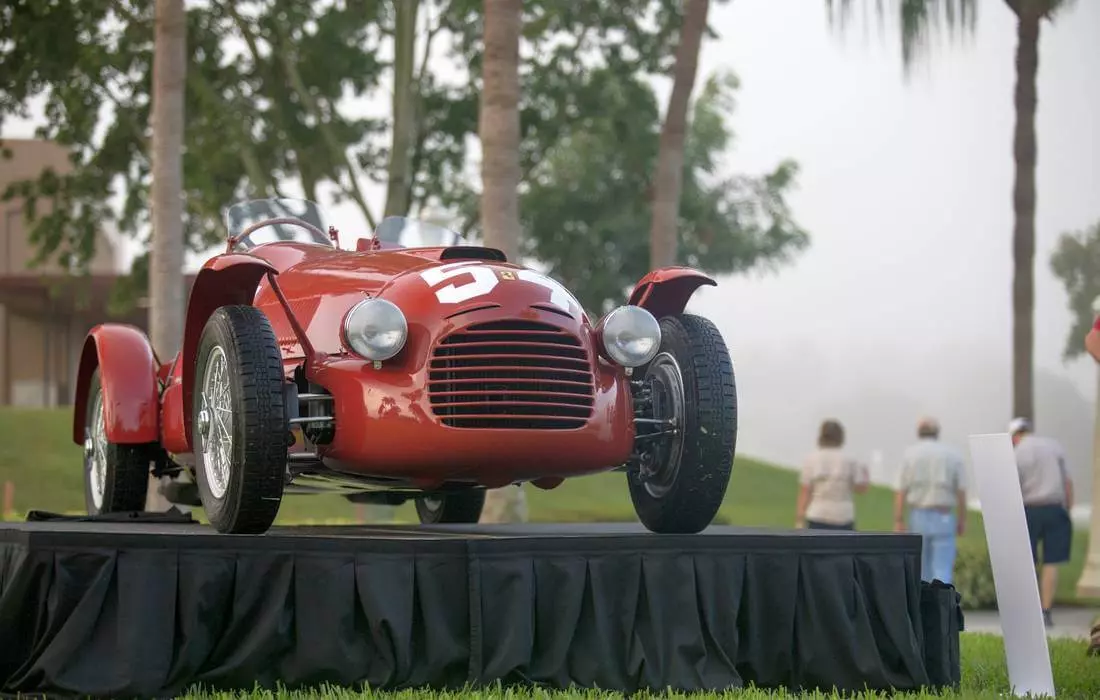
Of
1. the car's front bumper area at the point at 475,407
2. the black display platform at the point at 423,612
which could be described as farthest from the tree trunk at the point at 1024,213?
the car's front bumper area at the point at 475,407

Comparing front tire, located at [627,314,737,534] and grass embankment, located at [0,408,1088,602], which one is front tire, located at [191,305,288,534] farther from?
grass embankment, located at [0,408,1088,602]

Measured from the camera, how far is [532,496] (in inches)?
920

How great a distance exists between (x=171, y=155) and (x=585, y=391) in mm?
7161

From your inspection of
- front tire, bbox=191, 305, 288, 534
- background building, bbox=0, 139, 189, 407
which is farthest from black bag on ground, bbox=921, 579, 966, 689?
background building, bbox=0, 139, 189, 407

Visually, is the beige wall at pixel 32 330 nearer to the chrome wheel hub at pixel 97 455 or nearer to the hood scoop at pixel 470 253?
the chrome wheel hub at pixel 97 455

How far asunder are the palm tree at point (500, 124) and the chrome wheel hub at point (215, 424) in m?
4.64

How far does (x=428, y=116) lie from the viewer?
60.2 ft

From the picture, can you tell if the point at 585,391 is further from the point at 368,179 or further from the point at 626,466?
the point at 368,179

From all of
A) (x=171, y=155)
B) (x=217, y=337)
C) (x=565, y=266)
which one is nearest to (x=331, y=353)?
(x=217, y=337)

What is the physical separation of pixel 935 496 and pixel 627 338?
5.75 m

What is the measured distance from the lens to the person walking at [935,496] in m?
10.6

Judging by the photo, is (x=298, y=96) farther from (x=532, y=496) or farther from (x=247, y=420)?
(x=247, y=420)

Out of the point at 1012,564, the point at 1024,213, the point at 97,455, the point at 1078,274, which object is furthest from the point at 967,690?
the point at 1078,274

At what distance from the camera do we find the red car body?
5250 mm
